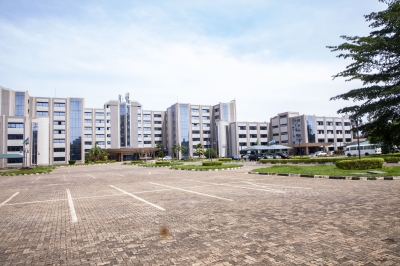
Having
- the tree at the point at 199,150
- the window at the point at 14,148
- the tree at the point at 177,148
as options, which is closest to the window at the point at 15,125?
the window at the point at 14,148

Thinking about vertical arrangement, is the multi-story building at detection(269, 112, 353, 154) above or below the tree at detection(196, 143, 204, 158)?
above

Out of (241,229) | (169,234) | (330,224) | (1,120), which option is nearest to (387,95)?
(330,224)

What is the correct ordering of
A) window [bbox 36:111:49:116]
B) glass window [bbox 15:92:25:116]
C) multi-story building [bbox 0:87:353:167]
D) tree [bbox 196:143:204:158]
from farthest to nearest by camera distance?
Answer: tree [bbox 196:143:204:158] → window [bbox 36:111:49:116] → glass window [bbox 15:92:25:116] → multi-story building [bbox 0:87:353:167]

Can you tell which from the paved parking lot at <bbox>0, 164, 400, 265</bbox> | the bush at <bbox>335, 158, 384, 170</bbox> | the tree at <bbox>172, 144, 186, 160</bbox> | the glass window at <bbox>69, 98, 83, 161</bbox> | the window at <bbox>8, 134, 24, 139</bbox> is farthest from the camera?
the tree at <bbox>172, 144, 186, 160</bbox>

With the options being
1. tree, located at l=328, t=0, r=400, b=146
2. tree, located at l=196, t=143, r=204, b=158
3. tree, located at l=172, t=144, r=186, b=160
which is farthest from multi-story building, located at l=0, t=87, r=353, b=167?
tree, located at l=328, t=0, r=400, b=146

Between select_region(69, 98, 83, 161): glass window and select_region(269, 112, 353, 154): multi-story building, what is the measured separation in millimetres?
68044

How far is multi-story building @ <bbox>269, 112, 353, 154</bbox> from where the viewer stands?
89.8 metres

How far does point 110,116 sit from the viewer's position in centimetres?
9400

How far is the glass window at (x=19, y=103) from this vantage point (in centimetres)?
7331

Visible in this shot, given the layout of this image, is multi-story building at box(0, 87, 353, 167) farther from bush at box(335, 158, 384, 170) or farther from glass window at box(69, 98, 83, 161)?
bush at box(335, 158, 384, 170)

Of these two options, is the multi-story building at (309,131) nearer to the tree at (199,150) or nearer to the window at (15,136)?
the tree at (199,150)

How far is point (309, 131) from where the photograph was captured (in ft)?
295

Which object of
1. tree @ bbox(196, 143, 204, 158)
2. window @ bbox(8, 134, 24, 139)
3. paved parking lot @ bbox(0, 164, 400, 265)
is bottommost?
paved parking lot @ bbox(0, 164, 400, 265)

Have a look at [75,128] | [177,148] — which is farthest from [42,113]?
[177,148]
